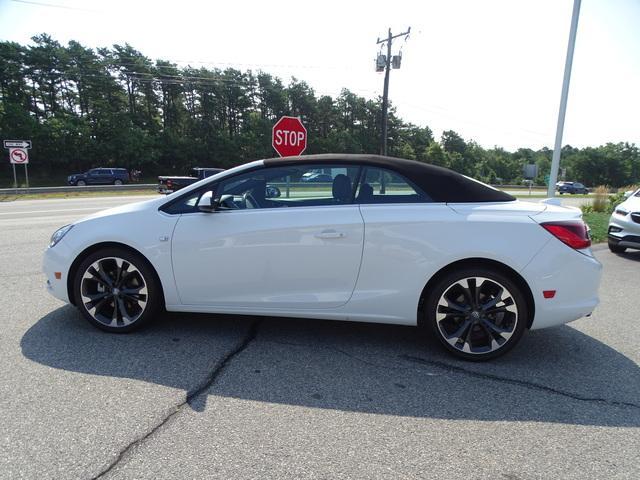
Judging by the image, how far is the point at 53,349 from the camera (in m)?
3.37

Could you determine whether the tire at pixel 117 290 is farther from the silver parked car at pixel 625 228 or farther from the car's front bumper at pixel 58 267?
the silver parked car at pixel 625 228

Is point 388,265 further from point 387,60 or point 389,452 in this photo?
point 387,60

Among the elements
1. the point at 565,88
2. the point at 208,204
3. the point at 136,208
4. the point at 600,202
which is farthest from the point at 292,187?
the point at 600,202

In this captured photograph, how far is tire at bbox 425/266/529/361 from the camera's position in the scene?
3.27m

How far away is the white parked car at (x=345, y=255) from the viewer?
3268 millimetres

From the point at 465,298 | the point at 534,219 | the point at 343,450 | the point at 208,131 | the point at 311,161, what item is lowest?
the point at 343,450

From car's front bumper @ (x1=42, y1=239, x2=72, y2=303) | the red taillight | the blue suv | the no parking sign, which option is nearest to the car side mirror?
car's front bumper @ (x1=42, y1=239, x2=72, y2=303)

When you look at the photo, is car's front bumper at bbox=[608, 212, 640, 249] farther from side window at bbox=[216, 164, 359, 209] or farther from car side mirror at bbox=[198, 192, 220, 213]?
car side mirror at bbox=[198, 192, 220, 213]

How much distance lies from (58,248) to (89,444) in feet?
7.02

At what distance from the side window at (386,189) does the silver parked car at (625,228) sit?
262 inches

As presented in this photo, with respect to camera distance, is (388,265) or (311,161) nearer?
(388,265)

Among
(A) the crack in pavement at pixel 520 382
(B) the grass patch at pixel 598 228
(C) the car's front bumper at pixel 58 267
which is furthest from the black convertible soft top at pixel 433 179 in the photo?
(B) the grass patch at pixel 598 228

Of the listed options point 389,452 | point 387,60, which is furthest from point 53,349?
point 387,60

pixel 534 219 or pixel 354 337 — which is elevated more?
pixel 534 219
